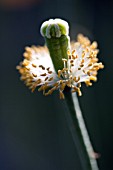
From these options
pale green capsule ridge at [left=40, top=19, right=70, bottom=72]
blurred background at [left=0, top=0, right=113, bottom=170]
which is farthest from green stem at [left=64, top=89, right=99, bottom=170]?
blurred background at [left=0, top=0, right=113, bottom=170]

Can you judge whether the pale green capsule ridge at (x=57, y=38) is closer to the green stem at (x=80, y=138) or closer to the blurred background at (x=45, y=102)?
the green stem at (x=80, y=138)

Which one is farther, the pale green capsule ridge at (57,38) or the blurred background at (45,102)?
the blurred background at (45,102)

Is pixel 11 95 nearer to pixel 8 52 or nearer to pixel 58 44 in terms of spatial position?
pixel 8 52

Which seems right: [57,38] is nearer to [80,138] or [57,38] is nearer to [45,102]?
[80,138]

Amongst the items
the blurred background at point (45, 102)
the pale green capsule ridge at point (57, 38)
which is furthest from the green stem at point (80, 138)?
the blurred background at point (45, 102)

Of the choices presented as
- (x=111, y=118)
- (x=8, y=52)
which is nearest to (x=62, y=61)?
(x=111, y=118)

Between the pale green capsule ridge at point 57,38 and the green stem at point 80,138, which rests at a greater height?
the pale green capsule ridge at point 57,38
